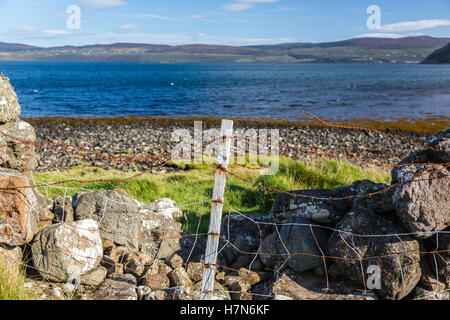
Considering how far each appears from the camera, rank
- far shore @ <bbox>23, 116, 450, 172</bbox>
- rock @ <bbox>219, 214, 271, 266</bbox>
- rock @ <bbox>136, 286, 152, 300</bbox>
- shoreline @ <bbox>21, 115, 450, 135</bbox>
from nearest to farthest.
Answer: rock @ <bbox>136, 286, 152, 300</bbox> → rock @ <bbox>219, 214, 271, 266</bbox> → far shore @ <bbox>23, 116, 450, 172</bbox> → shoreline @ <bbox>21, 115, 450, 135</bbox>

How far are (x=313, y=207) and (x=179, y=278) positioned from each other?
242cm

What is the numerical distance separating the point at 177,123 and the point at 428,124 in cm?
2010

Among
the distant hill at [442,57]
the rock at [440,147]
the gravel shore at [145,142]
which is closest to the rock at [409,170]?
the rock at [440,147]

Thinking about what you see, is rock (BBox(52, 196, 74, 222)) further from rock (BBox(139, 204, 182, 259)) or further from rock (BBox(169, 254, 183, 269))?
rock (BBox(169, 254, 183, 269))

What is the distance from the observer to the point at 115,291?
15.4 ft

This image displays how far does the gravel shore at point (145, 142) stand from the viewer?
1583cm

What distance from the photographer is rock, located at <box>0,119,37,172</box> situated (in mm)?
5262

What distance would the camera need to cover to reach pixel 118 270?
17.1ft

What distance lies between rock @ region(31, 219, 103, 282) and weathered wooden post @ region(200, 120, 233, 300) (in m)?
1.85

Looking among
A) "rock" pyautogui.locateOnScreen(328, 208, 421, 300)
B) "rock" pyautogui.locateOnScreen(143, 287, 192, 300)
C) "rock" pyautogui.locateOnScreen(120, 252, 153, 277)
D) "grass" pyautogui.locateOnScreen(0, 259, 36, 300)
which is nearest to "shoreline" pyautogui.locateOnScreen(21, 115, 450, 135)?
"rock" pyautogui.locateOnScreen(328, 208, 421, 300)

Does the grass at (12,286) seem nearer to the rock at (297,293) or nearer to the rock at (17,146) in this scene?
the rock at (17,146)

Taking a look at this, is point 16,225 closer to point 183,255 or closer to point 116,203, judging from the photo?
point 116,203

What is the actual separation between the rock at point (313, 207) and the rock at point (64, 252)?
3.07 m
